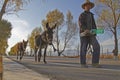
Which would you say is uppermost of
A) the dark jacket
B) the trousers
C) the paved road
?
the dark jacket

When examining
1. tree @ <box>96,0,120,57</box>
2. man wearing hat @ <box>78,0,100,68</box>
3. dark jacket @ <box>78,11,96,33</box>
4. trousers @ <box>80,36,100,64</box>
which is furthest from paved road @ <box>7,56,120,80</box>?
tree @ <box>96,0,120,57</box>

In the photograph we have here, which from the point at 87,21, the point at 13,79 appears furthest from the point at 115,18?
the point at 13,79

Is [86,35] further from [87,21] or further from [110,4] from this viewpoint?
[110,4]

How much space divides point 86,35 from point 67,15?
198ft

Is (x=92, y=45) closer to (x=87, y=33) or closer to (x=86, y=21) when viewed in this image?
(x=87, y=33)

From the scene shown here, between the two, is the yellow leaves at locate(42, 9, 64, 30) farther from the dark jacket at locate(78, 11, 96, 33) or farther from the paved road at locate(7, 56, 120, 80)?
the dark jacket at locate(78, 11, 96, 33)

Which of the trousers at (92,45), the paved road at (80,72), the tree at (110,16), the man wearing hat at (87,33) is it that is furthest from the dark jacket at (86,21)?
the tree at (110,16)

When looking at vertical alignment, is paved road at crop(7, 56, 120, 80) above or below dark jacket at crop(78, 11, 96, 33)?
below

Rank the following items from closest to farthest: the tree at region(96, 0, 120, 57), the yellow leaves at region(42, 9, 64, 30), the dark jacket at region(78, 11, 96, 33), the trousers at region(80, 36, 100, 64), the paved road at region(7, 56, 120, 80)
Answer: the paved road at region(7, 56, 120, 80) → the trousers at region(80, 36, 100, 64) → the dark jacket at region(78, 11, 96, 33) → the tree at region(96, 0, 120, 57) → the yellow leaves at region(42, 9, 64, 30)

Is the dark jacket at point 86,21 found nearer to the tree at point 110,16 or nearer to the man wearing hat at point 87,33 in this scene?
the man wearing hat at point 87,33

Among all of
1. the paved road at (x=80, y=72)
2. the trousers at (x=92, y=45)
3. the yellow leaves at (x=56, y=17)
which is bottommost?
the paved road at (x=80, y=72)

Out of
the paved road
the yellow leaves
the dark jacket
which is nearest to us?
the paved road

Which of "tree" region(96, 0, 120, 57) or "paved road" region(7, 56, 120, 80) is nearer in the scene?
"paved road" region(7, 56, 120, 80)

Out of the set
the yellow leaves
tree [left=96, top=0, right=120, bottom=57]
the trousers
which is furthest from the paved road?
the yellow leaves
